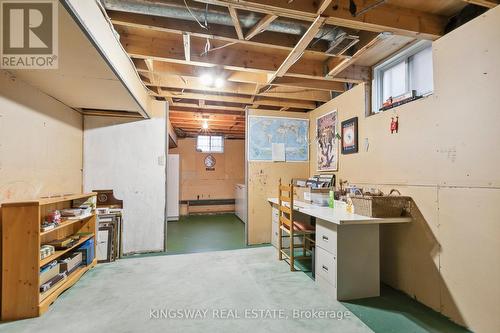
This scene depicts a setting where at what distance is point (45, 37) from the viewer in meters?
1.60

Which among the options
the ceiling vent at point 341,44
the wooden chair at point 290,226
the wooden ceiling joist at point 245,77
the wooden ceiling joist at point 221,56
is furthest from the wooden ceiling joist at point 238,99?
the ceiling vent at point 341,44

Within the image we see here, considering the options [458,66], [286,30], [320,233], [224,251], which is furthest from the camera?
[224,251]

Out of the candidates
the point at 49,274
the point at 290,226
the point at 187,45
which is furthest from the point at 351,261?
the point at 49,274

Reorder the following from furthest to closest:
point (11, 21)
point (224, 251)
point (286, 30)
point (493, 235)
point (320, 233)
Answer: point (224, 251) → point (320, 233) → point (286, 30) → point (493, 235) → point (11, 21)

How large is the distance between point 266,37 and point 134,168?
109 inches

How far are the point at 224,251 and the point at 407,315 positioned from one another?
242 cm

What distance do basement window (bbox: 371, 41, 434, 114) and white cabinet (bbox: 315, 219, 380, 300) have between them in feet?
4.49

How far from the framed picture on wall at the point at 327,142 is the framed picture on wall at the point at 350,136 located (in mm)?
215

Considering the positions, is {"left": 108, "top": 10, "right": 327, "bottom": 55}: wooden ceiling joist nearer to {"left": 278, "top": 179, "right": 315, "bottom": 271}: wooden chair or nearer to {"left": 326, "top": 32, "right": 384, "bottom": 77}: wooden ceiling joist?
{"left": 326, "top": 32, "right": 384, "bottom": 77}: wooden ceiling joist

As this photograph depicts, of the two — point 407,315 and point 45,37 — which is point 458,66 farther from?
point 45,37

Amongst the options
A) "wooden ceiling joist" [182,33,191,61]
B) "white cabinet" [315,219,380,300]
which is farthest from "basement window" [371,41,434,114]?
"wooden ceiling joist" [182,33,191,61]

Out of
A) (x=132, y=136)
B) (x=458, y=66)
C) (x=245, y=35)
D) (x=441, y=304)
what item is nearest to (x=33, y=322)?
(x=132, y=136)

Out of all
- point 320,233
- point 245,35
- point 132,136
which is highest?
point 245,35

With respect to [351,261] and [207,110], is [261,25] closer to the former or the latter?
[351,261]
